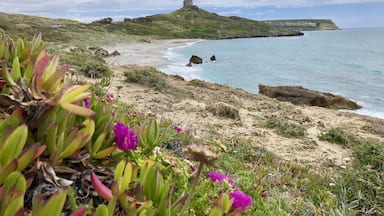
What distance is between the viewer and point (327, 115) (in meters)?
12.1

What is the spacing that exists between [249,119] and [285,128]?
1098 mm

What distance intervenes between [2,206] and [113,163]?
64cm

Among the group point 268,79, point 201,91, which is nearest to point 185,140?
point 201,91

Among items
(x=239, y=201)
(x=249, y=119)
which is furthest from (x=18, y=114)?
(x=249, y=119)

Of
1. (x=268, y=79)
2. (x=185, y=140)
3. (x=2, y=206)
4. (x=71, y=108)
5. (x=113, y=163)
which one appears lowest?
(x=268, y=79)

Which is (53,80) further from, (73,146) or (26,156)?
(26,156)

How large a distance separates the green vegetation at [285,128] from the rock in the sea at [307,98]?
7241mm

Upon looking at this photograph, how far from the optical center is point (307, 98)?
15953 mm

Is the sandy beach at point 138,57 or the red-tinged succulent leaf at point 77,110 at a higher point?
the red-tinged succulent leaf at point 77,110

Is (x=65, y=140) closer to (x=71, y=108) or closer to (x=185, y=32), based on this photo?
(x=71, y=108)

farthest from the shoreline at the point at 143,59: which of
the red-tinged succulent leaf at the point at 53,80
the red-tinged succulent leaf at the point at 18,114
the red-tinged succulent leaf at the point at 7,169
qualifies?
the red-tinged succulent leaf at the point at 7,169

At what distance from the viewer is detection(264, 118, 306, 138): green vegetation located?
27.0 ft

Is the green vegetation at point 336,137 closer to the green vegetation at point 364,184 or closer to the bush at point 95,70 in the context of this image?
the green vegetation at point 364,184

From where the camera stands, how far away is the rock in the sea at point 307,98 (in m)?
15.7
